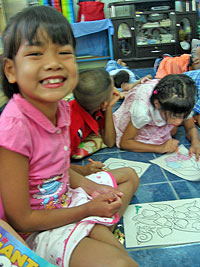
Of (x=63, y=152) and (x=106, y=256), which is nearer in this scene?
(x=106, y=256)

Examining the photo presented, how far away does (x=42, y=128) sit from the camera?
0.69m

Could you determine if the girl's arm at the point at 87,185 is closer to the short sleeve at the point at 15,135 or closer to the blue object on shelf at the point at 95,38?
the short sleeve at the point at 15,135

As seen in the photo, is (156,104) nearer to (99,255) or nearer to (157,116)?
(157,116)

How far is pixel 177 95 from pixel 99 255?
81 centimetres

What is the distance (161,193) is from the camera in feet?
3.63

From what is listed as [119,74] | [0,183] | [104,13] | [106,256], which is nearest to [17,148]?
[0,183]

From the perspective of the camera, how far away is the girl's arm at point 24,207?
2.01ft

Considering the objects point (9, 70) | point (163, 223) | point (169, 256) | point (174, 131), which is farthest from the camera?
point (174, 131)

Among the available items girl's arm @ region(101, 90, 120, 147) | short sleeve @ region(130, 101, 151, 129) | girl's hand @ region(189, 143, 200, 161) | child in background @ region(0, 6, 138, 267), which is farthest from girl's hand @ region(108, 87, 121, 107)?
child in background @ region(0, 6, 138, 267)

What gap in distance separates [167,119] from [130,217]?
1.78 ft

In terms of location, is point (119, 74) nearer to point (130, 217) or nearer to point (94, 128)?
point (94, 128)

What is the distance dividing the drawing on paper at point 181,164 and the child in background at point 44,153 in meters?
0.54

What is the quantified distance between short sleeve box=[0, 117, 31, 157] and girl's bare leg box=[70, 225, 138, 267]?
0.84ft

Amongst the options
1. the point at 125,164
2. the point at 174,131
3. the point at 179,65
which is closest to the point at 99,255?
the point at 125,164
